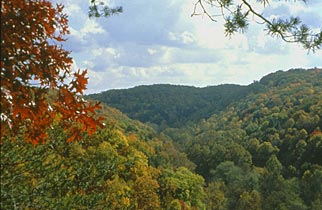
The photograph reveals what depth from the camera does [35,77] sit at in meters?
2.63

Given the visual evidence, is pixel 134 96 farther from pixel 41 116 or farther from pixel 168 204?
pixel 41 116

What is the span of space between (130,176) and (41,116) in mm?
26014

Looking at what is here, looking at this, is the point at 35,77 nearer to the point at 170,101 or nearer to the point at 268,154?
the point at 268,154

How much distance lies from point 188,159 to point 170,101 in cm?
8620

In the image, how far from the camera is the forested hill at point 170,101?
138625mm

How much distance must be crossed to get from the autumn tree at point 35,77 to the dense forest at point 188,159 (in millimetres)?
922

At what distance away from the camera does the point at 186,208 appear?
31969 millimetres

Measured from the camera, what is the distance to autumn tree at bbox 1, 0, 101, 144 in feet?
8.14

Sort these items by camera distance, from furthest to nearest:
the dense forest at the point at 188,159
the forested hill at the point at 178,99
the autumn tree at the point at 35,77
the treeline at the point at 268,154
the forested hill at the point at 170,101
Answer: the forested hill at the point at 170,101 → the forested hill at the point at 178,99 → the treeline at the point at 268,154 → the dense forest at the point at 188,159 → the autumn tree at the point at 35,77

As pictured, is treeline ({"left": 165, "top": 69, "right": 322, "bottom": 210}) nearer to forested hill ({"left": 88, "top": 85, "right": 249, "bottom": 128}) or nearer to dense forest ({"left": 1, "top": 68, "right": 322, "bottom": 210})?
dense forest ({"left": 1, "top": 68, "right": 322, "bottom": 210})

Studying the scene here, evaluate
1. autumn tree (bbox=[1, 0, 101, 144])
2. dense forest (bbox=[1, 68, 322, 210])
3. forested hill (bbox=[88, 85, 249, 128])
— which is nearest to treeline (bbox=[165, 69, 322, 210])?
dense forest (bbox=[1, 68, 322, 210])

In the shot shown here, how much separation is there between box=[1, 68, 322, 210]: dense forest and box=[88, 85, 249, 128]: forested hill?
523 millimetres

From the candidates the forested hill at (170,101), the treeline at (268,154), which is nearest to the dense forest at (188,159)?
the treeline at (268,154)

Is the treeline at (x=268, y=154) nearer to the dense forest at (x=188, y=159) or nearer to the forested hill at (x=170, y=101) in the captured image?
the dense forest at (x=188, y=159)
